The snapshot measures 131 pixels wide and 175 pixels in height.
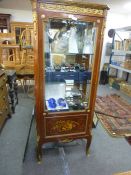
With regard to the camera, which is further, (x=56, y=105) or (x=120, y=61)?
(x=120, y=61)

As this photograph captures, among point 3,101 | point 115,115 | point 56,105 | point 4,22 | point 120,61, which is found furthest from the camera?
point 120,61

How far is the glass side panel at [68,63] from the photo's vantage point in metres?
1.50

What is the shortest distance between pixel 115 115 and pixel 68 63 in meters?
1.66

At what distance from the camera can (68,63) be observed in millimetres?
1703

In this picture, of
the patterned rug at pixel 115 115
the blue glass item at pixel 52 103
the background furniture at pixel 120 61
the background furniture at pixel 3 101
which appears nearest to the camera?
the blue glass item at pixel 52 103

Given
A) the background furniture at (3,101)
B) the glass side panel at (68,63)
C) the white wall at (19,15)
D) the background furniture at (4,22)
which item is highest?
the white wall at (19,15)

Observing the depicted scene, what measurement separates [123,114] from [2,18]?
4.13 metres

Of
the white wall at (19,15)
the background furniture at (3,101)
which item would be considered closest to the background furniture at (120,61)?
the white wall at (19,15)

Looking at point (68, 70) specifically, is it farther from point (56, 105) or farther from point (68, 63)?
point (56, 105)

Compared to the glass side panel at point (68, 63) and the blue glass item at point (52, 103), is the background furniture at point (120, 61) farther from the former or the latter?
the blue glass item at point (52, 103)

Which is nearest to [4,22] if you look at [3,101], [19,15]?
[19,15]

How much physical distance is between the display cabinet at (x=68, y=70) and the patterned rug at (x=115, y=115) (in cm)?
83

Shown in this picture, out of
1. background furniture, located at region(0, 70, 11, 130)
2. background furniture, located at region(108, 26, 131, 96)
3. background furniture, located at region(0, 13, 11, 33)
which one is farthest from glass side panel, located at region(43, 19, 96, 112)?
background furniture, located at region(0, 13, 11, 33)

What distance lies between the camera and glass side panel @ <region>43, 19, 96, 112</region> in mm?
1503
